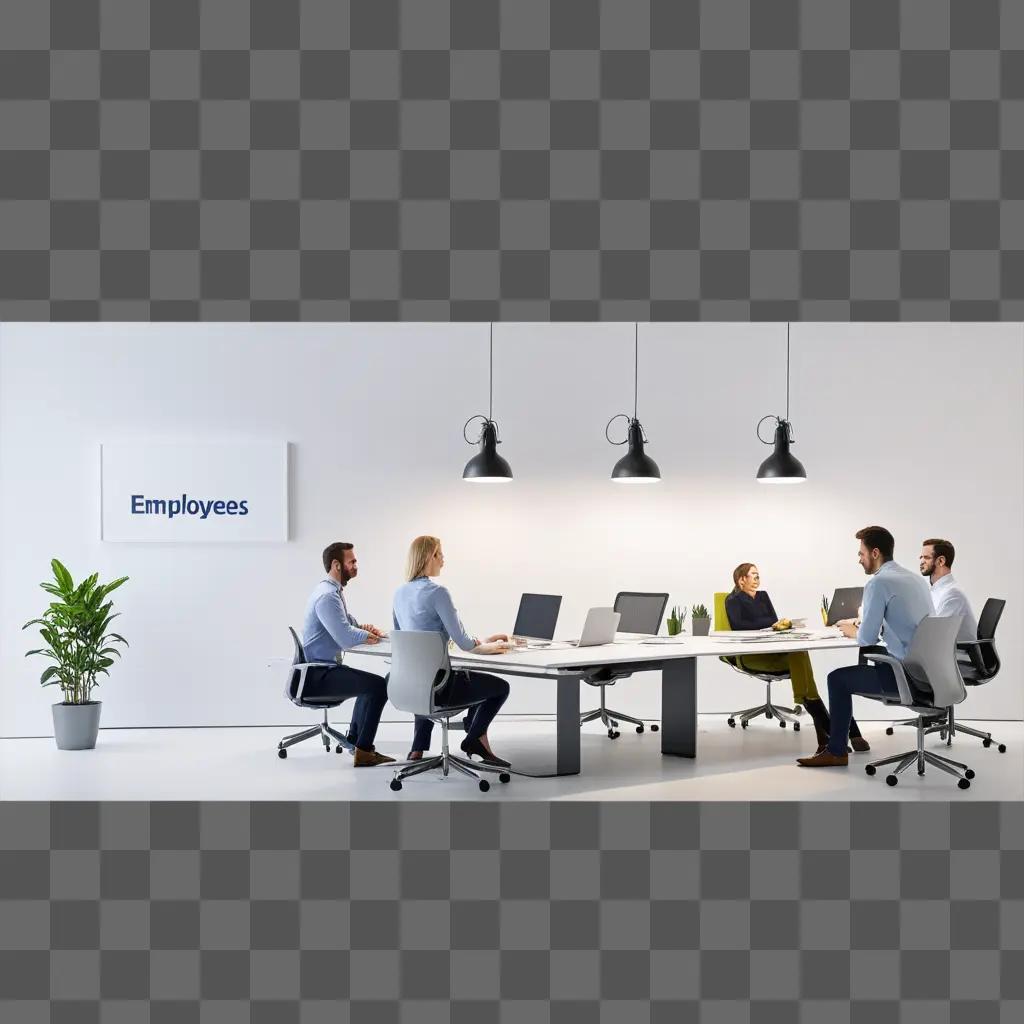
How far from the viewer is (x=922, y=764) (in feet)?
21.6

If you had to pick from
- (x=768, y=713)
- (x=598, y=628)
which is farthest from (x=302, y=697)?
(x=768, y=713)

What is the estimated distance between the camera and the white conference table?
6.45 m

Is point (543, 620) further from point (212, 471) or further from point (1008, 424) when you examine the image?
point (1008, 424)

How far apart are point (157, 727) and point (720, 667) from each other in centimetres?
451

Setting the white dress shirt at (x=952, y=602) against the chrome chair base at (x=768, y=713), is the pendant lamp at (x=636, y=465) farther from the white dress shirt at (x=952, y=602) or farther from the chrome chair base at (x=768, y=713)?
the white dress shirt at (x=952, y=602)

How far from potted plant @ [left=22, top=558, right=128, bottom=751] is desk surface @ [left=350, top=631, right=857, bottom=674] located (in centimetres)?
231

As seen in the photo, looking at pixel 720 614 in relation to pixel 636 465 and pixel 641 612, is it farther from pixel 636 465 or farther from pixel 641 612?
pixel 636 465

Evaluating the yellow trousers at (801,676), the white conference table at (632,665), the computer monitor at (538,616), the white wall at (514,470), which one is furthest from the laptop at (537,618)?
the yellow trousers at (801,676)

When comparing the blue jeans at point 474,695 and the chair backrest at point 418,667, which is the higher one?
the chair backrest at point 418,667

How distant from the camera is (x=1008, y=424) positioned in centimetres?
964

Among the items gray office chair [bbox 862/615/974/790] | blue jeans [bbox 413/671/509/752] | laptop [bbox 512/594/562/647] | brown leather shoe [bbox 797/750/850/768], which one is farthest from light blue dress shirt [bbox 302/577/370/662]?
gray office chair [bbox 862/615/974/790]

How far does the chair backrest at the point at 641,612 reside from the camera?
8.20 metres

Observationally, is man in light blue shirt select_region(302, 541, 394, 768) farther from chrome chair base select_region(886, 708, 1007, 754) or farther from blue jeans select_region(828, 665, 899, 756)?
chrome chair base select_region(886, 708, 1007, 754)

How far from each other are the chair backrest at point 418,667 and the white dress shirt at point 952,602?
124 inches
